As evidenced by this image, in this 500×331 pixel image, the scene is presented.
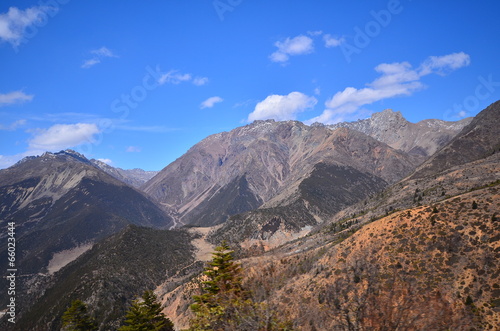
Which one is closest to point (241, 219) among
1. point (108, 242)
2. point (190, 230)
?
point (190, 230)

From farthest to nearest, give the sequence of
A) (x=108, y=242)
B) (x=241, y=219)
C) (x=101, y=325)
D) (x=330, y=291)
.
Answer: (x=241, y=219) < (x=108, y=242) < (x=101, y=325) < (x=330, y=291)

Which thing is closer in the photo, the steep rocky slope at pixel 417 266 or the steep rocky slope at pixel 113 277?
the steep rocky slope at pixel 417 266

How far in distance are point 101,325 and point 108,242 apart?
6046 centimetres

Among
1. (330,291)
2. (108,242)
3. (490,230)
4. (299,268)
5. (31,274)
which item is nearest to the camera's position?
(490,230)

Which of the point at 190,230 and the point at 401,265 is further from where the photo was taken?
the point at 190,230

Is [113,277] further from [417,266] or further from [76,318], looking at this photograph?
[417,266]

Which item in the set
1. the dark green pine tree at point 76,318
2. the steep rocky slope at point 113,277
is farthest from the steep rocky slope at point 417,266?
the steep rocky slope at point 113,277

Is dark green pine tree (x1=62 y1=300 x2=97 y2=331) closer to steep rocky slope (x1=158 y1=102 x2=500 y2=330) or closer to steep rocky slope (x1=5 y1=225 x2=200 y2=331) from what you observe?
steep rocky slope (x1=158 y1=102 x2=500 y2=330)

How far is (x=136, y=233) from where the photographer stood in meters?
145

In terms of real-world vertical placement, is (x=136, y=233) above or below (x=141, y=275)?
above

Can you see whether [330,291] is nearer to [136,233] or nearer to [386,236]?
[386,236]

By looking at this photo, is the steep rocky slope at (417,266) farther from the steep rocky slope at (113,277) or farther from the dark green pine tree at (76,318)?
the steep rocky slope at (113,277)

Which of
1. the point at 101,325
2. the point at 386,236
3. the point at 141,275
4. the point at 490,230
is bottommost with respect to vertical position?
the point at 490,230

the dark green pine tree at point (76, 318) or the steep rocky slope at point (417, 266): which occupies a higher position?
the dark green pine tree at point (76, 318)
